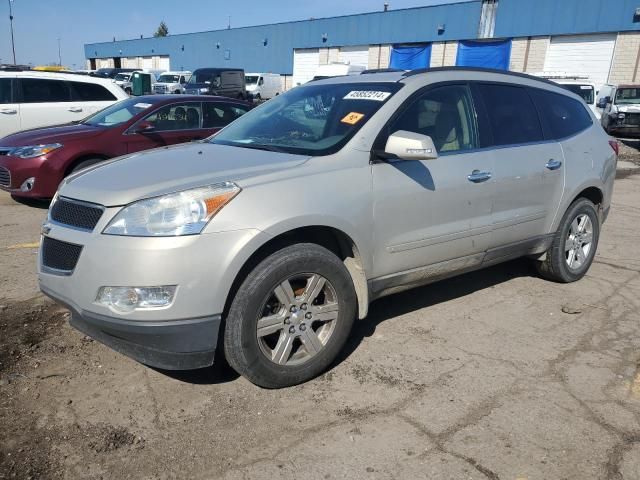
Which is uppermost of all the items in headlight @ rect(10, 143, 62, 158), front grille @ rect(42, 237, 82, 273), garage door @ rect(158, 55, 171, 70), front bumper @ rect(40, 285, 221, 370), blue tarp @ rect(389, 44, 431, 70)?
blue tarp @ rect(389, 44, 431, 70)

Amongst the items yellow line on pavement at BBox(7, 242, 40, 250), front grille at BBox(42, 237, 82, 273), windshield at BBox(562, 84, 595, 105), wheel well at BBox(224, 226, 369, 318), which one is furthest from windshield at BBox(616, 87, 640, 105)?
front grille at BBox(42, 237, 82, 273)

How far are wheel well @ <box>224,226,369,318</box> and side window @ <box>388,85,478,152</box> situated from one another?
0.82 m

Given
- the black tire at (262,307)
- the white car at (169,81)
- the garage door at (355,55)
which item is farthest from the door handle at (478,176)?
the garage door at (355,55)

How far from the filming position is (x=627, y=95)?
19.8 meters

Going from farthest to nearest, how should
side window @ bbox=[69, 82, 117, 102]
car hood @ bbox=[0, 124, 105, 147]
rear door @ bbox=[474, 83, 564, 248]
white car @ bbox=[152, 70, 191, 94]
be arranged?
1. white car @ bbox=[152, 70, 191, 94]
2. side window @ bbox=[69, 82, 117, 102]
3. car hood @ bbox=[0, 124, 105, 147]
4. rear door @ bbox=[474, 83, 564, 248]

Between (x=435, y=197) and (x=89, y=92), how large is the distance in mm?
8076

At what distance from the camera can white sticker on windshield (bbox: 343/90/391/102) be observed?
354 centimetres

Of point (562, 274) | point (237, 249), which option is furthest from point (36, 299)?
point (562, 274)

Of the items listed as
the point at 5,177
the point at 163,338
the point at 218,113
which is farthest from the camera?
the point at 218,113

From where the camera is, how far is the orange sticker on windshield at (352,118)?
3.45m

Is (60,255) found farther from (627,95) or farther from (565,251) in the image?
(627,95)

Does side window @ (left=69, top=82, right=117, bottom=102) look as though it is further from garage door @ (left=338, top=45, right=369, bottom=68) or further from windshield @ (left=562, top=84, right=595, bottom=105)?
garage door @ (left=338, top=45, right=369, bottom=68)

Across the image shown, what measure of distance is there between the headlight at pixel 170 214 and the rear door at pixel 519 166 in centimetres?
218

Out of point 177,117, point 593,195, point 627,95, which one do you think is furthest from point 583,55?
point 593,195
